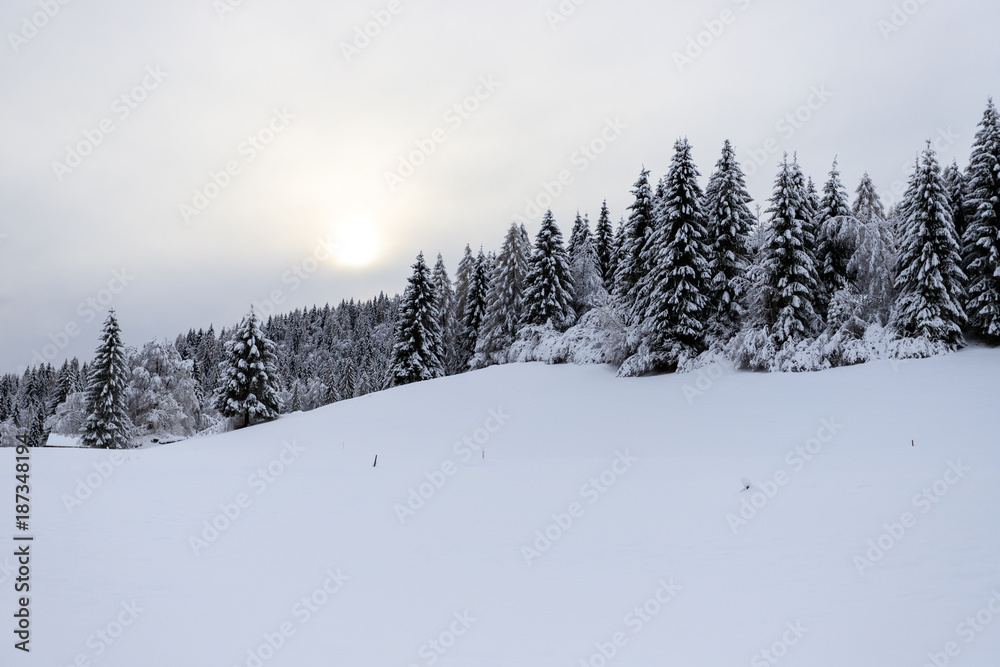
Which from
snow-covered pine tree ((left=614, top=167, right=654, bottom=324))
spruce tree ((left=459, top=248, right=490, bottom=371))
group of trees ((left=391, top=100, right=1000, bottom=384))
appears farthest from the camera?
spruce tree ((left=459, top=248, right=490, bottom=371))

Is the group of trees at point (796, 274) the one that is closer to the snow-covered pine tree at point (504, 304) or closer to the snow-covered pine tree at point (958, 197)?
the snow-covered pine tree at point (958, 197)

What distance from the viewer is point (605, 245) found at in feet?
159

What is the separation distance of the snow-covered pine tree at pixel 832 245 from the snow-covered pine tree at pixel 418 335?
85.7 feet

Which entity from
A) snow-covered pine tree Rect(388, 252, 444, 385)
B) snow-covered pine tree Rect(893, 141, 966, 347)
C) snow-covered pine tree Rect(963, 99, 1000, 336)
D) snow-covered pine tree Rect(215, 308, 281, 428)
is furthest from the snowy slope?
snow-covered pine tree Rect(388, 252, 444, 385)

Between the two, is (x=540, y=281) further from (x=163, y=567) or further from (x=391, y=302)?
(x=391, y=302)

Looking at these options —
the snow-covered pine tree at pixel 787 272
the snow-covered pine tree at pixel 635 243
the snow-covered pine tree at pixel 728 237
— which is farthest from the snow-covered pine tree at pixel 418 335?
the snow-covered pine tree at pixel 787 272

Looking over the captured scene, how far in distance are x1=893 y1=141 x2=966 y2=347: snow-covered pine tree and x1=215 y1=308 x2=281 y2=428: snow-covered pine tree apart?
33.2 metres

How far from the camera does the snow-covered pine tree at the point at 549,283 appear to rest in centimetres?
3934

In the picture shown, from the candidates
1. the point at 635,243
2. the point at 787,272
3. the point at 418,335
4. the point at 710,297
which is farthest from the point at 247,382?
the point at 787,272

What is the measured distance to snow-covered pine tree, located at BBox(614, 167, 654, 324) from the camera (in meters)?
31.6

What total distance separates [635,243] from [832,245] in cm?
999

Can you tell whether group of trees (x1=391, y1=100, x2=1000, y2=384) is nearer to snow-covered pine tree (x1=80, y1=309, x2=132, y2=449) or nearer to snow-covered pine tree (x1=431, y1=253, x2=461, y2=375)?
snow-covered pine tree (x1=431, y1=253, x2=461, y2=375)

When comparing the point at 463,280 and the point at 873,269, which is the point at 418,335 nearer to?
the point at 463,280

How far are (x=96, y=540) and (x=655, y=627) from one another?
10.5 metres
